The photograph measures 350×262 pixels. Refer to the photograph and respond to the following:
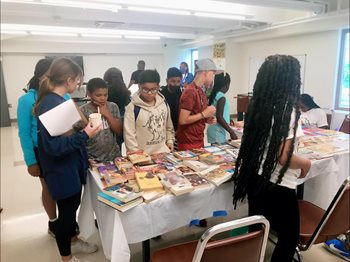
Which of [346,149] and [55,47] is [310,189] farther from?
[55,47]

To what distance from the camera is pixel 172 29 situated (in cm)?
557

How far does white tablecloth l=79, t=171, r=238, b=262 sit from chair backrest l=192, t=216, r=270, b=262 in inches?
12.9

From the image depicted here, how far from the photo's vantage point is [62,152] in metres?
1.13

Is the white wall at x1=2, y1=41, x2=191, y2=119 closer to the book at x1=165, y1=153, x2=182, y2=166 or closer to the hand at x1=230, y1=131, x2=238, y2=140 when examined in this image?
the hand at x1=230, y1=131, x2=238, y2=140

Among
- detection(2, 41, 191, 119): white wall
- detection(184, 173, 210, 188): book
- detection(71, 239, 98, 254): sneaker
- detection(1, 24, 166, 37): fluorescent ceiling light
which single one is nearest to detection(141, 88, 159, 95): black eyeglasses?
detection(184, 173, 210, 188): book

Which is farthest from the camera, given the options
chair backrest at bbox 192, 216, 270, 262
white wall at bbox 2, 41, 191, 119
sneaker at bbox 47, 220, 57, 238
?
white wall at bbox 2, 41, 191, 119

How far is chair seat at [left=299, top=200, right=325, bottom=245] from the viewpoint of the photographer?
47.5 inches

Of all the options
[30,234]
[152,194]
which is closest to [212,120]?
[152,194]

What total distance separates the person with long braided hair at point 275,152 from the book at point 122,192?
46cm

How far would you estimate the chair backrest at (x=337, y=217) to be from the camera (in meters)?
0.99

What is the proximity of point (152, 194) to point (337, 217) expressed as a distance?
0.78m

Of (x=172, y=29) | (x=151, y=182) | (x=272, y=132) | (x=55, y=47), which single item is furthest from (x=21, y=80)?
(x=272, y=132)

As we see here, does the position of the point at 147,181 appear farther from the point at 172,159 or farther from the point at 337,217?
the point at 337,217

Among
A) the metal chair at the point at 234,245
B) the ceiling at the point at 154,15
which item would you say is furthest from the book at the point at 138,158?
the ceiling at the point at 154,15
